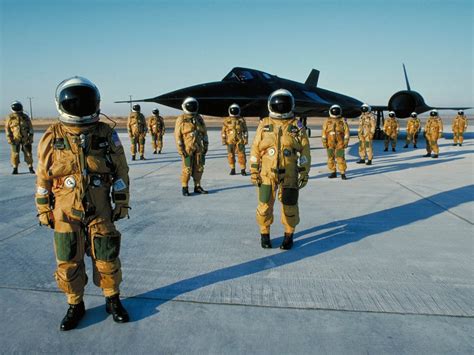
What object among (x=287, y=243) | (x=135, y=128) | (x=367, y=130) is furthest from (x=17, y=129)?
(x=367, y=130)

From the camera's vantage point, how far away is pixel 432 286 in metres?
3.50

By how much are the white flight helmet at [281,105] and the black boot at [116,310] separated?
2825mm

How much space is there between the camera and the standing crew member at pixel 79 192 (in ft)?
9.27

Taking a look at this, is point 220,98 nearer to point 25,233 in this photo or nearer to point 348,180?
point 348,180

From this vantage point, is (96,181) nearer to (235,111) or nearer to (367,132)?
(235,111)

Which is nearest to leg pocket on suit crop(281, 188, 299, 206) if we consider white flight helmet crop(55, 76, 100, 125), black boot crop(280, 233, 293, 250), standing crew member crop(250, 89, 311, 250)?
standing crew member crop(250, 89, 311, 250)

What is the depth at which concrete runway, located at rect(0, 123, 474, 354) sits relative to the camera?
2.65 metres

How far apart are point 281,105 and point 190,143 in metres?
3.39

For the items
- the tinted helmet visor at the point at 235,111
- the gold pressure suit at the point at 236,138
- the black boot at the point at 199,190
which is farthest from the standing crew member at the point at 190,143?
the tinted helmet visor at the point at 235,111

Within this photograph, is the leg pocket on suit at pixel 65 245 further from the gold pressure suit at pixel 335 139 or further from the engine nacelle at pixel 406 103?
the engine nacelle at pixel 406 103

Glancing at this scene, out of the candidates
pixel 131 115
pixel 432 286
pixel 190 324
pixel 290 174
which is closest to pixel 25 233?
pixel 190 324

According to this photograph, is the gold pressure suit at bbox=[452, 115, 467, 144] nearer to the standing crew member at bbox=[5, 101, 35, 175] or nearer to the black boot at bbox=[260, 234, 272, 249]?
the black boot at bbox=[260, 234, 272, 249]

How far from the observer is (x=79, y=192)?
2.85 meters

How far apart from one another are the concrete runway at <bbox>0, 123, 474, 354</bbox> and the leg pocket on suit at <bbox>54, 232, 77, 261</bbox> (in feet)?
1.79
